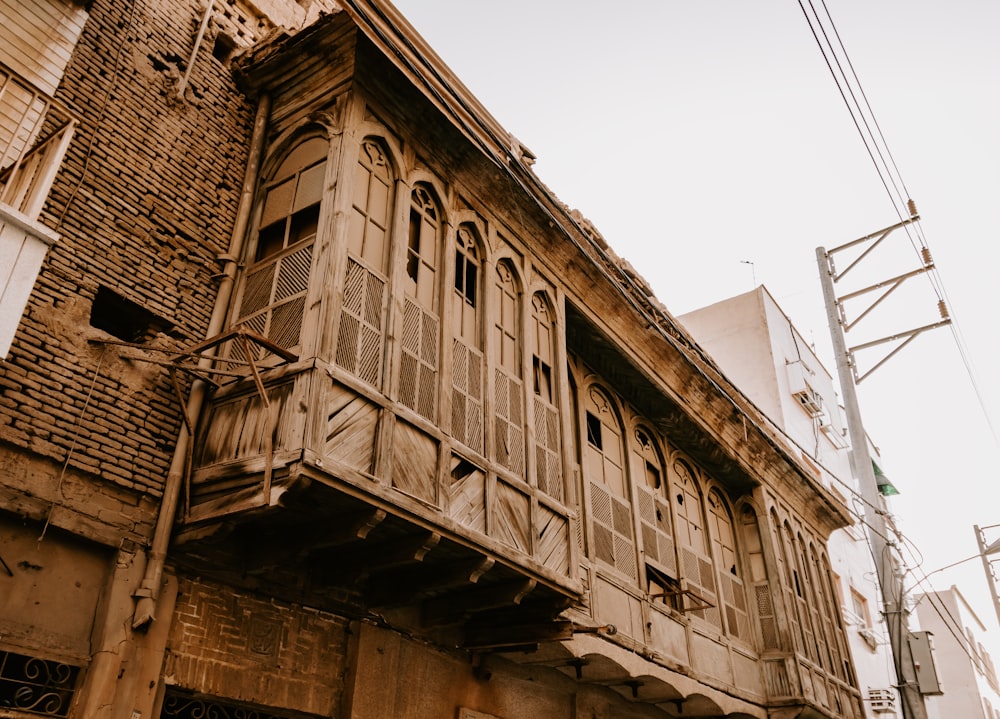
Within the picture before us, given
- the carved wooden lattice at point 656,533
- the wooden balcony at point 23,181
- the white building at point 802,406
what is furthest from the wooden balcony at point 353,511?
the white building at point 802,406

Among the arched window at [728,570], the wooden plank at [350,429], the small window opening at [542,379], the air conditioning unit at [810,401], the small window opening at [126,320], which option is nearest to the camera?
the wooden plank at [350,429]

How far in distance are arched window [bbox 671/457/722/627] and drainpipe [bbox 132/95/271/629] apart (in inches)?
301

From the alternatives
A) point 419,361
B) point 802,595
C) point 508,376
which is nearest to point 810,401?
point 802,595

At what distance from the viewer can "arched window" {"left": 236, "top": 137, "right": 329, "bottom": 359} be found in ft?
22.8

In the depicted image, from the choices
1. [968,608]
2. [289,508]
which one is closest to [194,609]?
[289,508]

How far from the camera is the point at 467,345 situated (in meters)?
8.41

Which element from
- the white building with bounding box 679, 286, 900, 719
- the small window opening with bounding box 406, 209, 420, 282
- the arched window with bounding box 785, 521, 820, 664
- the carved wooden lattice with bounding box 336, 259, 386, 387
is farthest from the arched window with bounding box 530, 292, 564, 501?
the white building with bounding box 679, 286, 900, 719

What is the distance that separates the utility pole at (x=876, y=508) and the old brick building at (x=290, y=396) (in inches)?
122

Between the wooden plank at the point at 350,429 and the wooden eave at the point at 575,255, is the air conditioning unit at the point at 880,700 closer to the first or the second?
the wooden eave at the point at 575,255

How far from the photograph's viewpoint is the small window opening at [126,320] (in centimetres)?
686

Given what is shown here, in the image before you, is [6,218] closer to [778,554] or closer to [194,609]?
[194,609]

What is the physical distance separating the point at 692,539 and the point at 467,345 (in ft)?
20.9

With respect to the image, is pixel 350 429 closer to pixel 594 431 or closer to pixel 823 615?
pixel 594 431

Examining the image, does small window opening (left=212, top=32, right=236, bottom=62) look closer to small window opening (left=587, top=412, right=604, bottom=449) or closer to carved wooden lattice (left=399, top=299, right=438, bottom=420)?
carved wooden lattice (left=399, top=299, right=438, bottom=420)
